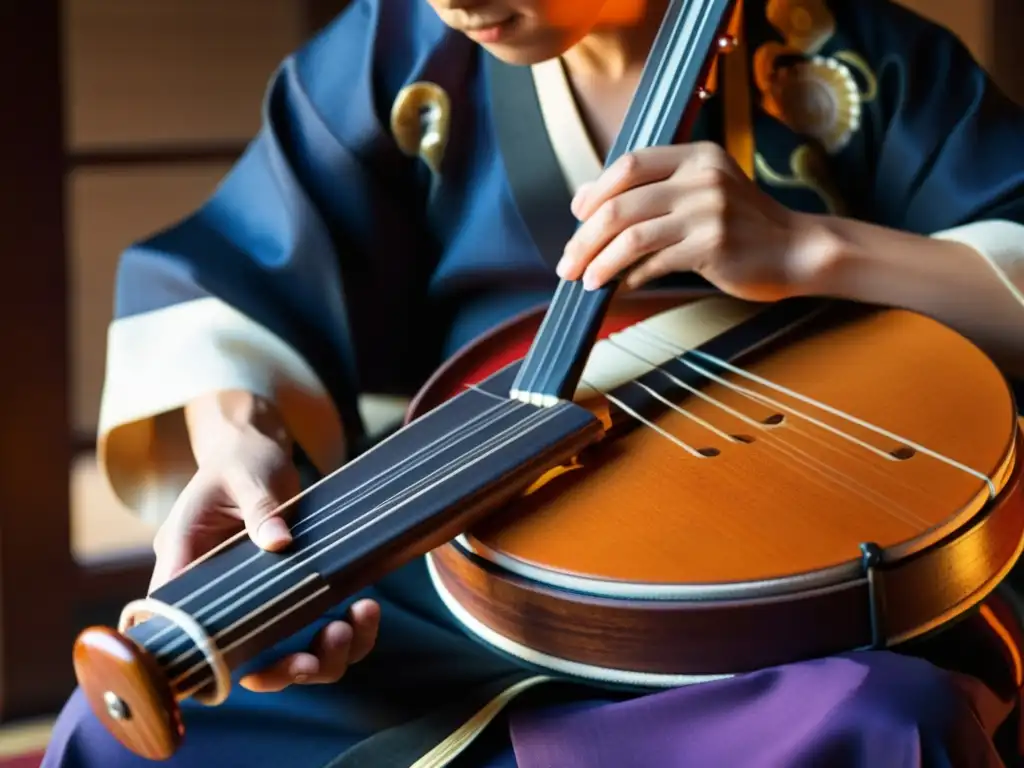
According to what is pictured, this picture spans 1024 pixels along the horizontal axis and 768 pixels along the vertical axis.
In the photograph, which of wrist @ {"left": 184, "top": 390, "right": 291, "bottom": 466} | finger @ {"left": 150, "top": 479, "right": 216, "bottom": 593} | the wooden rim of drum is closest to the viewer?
the wooden rim of drum

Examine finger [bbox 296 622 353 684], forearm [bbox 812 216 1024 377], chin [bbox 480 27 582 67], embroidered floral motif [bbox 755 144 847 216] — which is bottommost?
finger [bbox 296 622 353 684]

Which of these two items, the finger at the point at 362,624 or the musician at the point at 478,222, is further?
the musician at the point at 478,222

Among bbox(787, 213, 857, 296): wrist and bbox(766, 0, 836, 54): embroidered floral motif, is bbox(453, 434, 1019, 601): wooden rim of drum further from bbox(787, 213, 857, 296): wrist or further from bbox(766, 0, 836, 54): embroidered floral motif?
bbox(766, 0, 836, 54): embroidered floral motif

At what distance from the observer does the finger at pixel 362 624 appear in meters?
0.71

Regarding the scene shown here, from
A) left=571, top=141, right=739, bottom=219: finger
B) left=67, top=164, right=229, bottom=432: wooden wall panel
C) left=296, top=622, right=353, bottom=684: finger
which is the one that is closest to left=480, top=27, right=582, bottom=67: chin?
left=571, top=141, right=739, bottom=219: finger

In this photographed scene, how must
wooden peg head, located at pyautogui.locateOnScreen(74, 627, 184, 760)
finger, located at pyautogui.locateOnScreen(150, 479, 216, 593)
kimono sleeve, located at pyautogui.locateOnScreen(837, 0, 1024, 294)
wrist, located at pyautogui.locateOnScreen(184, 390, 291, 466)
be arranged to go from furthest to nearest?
1. kimono sleeve, located at pyautogui.locateOnScreen(837, 0, 1024, 294)
2. wrist, located at pyautogui.locateOnScreen(184, 390, 291, 466)
3. finger, located at pyautogui.locateOnScreen(150, 479, 216, 593)
4. wooden peg head, located at pyautogui.locateOnScreen(74, 627, 184, 760)

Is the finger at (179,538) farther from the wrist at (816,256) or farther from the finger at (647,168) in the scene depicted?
the wrist at (816,256)

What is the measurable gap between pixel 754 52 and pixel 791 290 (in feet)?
0.88

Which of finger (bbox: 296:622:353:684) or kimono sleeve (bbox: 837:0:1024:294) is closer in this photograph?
finger (bbox: 296:622:353:684)

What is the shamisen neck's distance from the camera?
2.64 ft

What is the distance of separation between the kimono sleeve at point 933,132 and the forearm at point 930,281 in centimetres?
7

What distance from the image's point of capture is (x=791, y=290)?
893 mm

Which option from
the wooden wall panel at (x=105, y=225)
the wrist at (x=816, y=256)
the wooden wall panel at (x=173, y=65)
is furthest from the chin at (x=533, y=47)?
the wooden wall panel at (x=105, y=225)

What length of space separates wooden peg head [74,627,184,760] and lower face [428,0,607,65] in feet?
1.65
